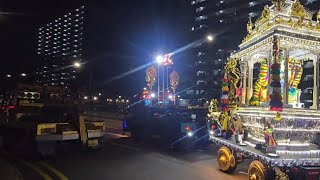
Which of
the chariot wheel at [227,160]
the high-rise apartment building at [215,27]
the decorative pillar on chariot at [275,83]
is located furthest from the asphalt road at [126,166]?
the high-rise apartment building at [215,27]

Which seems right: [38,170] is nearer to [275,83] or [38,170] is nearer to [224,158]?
[224,158]

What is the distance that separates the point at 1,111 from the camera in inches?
551

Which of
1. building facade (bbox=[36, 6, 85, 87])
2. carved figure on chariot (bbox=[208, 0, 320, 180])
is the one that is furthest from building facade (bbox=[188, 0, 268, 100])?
carved figure on chariot (bbox=[208, 0, 320, 180])

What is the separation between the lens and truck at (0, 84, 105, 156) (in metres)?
10.4

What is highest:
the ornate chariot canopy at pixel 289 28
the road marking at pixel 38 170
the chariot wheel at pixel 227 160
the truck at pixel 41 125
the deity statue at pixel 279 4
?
the deity statue at pixel 279 4

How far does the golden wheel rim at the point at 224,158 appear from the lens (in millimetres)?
8607

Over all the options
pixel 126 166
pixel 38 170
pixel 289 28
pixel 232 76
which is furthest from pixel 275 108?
pixel 38 170

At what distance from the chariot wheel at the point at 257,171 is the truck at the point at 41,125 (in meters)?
6.47

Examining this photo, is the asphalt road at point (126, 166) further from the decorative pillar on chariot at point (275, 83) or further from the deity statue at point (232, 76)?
the deity statue at point (232, 76)

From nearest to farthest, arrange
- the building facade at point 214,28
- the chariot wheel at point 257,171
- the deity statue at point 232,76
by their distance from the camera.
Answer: the chariot wheel at point 257,171
the deity statue at point 232,76
the building facade at point 214,28

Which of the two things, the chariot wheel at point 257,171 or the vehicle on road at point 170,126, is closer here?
the chariot wheel at point 257,171

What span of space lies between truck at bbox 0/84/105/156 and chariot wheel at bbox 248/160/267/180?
6.47 meters

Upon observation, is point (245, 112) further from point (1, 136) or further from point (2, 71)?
point (2, 71)

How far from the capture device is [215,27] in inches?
3425
